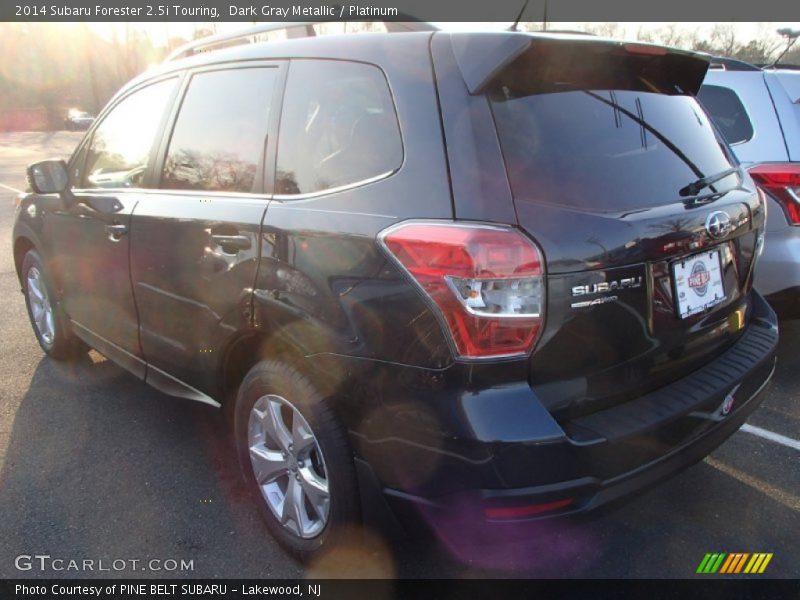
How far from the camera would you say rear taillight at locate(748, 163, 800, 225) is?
349 centimetres

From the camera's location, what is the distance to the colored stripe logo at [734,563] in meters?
2.27

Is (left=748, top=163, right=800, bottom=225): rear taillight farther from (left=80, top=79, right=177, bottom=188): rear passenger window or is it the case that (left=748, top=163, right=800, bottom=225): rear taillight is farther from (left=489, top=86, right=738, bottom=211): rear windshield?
(left=80, top=79, right=177, bottom=188): rear passenger window

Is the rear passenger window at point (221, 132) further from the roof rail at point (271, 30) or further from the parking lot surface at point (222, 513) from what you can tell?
the parking lot surface at point (222, 513)

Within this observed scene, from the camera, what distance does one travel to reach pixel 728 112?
4.14 m

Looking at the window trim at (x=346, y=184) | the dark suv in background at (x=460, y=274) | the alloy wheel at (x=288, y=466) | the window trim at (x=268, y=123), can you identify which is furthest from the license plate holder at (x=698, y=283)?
the window trim at (x=268, y=123)

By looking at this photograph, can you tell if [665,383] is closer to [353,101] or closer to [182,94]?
[353,101]

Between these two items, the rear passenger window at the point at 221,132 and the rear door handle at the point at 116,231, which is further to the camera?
the rear door handle at the point at 116,231

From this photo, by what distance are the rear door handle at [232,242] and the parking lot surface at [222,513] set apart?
3.78 feet

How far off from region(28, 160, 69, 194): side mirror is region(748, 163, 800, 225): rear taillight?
401 centimetres

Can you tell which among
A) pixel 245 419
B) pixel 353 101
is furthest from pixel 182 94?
pixel 245 419

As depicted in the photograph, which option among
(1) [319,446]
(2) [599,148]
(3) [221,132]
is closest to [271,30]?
(3) [221,132]

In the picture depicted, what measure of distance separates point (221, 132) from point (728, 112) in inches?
135

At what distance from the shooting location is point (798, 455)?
9.77ft

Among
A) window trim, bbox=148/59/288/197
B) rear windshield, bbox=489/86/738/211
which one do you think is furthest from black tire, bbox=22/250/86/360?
rear windshield, bbox=489/86/738/211
